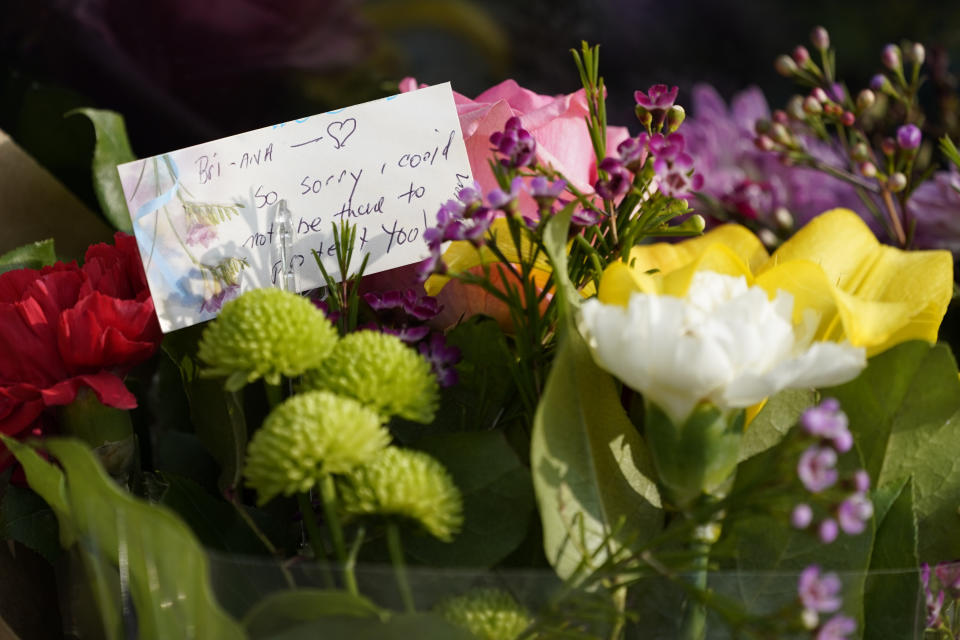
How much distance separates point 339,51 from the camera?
3.15 feet

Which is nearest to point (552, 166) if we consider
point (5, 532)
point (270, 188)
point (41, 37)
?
point (270, 188)

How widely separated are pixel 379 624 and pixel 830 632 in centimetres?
13

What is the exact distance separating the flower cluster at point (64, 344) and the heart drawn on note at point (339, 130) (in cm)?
10

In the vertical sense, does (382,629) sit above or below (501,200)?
below

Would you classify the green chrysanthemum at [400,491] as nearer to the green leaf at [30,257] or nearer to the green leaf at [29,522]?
the green leaf at [29,522]

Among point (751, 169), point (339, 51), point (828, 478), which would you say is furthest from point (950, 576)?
point (339, 51)

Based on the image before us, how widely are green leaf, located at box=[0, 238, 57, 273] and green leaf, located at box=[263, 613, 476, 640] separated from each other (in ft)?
0.96

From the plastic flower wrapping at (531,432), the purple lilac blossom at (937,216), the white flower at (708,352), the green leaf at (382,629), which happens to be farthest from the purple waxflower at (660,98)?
the purple lilac blossom at (937,216)

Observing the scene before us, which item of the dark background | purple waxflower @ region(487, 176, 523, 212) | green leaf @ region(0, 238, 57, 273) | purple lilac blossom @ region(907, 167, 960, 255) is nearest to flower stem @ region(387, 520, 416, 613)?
purple waxflower @ region(487, 176, 523, 212)

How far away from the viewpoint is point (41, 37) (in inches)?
32.0

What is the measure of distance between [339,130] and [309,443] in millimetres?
186

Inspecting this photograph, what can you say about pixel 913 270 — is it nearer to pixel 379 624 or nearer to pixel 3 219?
pixel 379 624

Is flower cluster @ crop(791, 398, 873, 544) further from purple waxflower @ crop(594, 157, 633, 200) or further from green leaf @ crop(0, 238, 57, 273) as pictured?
green leaf @ crop(0, 238, 57, 273)

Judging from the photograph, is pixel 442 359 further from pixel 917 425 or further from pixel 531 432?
pixel 917 425
